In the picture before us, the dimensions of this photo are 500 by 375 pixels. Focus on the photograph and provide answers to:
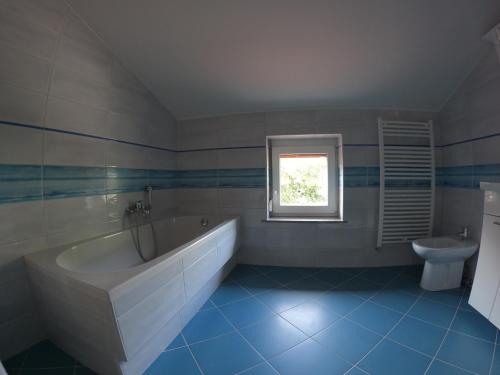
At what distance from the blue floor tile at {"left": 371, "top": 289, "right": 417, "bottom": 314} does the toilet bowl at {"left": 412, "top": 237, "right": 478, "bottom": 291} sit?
26 cm

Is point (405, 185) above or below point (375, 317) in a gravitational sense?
above

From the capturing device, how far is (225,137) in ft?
7.34

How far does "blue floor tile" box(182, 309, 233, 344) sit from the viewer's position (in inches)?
48.1

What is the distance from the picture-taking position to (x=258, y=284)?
181cm

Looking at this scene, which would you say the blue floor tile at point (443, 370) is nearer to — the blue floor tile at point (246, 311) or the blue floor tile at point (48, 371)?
the blue floor tile at point (246, 311)

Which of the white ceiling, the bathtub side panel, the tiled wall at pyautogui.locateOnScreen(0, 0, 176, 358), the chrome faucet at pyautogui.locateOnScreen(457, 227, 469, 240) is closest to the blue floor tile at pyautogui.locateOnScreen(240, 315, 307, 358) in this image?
the bathtub side panel

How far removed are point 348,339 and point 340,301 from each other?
0.38 meters

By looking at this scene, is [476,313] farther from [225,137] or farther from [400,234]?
[225,137]

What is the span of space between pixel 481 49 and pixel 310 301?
2.35 m

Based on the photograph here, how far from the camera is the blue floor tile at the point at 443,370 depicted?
3.18 ft

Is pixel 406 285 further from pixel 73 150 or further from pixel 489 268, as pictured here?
pixel 73 150

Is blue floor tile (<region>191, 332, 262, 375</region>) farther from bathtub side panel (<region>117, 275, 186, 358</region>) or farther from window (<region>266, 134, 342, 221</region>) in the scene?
window (<region>266, 134, 342, 221</region>)

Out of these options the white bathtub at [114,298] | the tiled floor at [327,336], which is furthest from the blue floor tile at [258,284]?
the white bathtub at [114,298]

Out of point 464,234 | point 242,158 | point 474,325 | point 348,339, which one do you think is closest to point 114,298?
point 348,339
